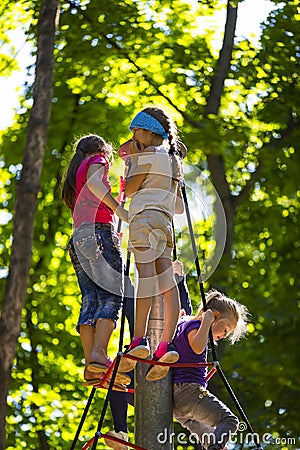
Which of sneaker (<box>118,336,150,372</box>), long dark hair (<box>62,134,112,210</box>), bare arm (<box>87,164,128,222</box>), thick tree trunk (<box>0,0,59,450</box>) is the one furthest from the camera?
thick tree trunk (<box>0,0,59,450</box>)

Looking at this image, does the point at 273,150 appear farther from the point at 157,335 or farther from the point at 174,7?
the point at 157,335

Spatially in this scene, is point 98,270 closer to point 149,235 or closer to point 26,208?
point 149,235

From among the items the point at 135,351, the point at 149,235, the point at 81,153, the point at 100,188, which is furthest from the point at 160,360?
the point at 81,153

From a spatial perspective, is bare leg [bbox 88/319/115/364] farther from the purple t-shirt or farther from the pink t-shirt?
the pink t-shirt

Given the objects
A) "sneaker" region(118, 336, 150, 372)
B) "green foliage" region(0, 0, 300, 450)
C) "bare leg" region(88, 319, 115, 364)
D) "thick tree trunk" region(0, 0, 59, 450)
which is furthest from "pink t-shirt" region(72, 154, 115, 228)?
"green foliage" region(0, 0, 300, 450)

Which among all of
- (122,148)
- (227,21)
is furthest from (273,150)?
(122,148)

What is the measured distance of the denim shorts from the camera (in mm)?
4391

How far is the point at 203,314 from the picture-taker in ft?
13.8

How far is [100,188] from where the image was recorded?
450 cm

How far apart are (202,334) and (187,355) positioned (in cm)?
16

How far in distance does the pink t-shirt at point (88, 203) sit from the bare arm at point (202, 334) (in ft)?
2.48

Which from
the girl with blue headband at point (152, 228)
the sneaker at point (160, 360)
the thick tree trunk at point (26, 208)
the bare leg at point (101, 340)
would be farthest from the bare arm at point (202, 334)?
the thick tree trunk at point (26, 208)

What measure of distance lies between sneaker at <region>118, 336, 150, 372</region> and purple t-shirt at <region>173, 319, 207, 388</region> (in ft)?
1.00

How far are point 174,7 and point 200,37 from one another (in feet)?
1.37
